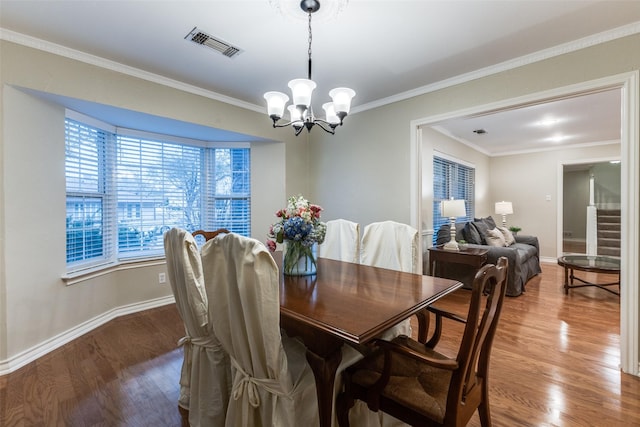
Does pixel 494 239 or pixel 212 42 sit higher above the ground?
pixel 212 42

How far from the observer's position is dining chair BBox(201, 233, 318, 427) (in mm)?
1126

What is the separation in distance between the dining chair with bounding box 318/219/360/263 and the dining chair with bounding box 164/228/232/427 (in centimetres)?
118

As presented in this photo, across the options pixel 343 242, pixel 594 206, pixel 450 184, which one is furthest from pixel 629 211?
pixel 594 206

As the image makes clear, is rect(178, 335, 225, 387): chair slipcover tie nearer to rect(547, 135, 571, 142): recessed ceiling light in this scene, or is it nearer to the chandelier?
the chandelier

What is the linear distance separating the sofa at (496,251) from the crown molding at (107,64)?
3.60m

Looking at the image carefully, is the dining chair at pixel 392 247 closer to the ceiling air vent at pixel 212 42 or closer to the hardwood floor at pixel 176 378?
the hardwood floor at pixel 176 378

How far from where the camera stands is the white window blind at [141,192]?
9.40ft

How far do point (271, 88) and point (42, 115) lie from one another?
1.96 m

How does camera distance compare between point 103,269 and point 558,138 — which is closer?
point 103,269

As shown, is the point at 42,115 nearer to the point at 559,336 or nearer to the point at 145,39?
the point at 145,39

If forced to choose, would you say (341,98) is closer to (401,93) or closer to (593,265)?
(401,93)

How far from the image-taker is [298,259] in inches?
75.2

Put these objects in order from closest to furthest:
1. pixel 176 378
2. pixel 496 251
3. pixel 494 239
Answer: pixel 176 378 < pixel 496 251 < pixel 494 239

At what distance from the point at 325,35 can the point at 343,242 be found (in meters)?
1.68
